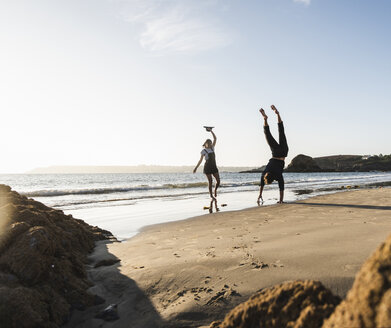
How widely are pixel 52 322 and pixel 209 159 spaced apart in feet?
31.4

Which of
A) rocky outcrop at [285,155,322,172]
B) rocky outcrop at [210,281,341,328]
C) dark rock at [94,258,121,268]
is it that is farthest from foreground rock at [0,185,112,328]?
rocky outcrop at [285,155,322,172]

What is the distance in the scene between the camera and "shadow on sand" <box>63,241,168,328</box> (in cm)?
214

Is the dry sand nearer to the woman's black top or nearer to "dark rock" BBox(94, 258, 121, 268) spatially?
"dark rock" BBox(94, 258, 121, 268)

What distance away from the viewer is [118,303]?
2424 millimetres

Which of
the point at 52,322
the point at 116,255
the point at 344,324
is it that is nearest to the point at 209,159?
the point at 116,255

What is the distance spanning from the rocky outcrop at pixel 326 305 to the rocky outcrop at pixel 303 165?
8562cm

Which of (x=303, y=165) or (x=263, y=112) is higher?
(x=263, y=112)

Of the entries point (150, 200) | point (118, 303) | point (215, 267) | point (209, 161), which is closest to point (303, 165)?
point (150, 200)

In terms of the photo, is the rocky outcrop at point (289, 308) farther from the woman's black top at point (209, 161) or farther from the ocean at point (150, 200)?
the woman's black top at point (209, 161)

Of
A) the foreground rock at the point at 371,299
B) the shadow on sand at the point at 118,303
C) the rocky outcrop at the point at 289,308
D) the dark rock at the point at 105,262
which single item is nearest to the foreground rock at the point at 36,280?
the shadow on sand at the point at 118,303

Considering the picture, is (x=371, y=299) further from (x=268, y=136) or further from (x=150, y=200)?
(x=150, y=200)

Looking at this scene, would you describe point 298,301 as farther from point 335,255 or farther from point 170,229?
point 170,229

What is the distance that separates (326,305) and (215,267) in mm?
1611

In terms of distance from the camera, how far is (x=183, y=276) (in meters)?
2.71
